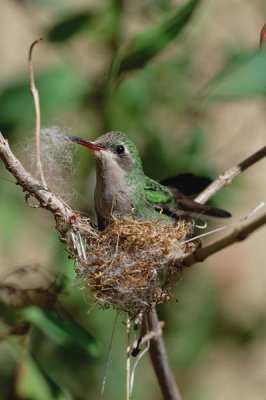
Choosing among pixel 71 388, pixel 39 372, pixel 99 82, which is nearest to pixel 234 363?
pixel 71 388

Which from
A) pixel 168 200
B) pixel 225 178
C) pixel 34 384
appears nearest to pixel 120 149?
pixel 168 200

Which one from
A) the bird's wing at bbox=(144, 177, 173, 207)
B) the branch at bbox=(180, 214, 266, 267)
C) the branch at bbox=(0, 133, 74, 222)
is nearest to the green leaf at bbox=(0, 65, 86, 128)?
the bird's wing at bbox=(144, 177, 173, 207)

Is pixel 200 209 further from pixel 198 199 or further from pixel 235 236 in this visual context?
pixel 235 236

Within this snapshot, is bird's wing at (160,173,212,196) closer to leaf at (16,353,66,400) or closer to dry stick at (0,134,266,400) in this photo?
dry stick at (0,134,266,400)

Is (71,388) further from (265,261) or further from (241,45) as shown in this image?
(265,261)

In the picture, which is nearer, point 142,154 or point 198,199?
point 198,199
